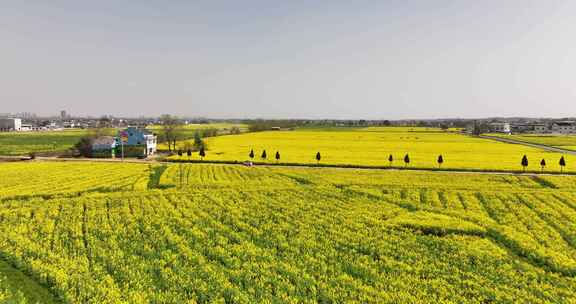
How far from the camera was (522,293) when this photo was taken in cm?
1602

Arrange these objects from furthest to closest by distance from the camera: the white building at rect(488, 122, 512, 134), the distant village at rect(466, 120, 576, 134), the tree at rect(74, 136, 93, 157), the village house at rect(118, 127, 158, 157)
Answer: the white building at rect(488, 122, 512, 134), the distant village at rect(466, 120, 576, 134), the village house at rect(118, 127, 158, 157), the tree at rect(74, 136, 93, 157)

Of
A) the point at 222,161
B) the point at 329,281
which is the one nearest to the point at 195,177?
the point at 222,161

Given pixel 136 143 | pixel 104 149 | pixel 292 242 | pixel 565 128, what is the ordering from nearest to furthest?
1. pixel 292 242
2. pixel 104 149
3. pixel 136 143
4. pixel 565 128

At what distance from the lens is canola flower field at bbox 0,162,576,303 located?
1628cm

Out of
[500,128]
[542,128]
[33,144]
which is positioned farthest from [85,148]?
[542,128]

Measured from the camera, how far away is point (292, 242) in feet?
71.7

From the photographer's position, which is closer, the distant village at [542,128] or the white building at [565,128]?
the white building at [565,128]

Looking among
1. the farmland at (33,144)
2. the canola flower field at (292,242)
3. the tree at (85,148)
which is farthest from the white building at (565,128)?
the farmland at (33,144)

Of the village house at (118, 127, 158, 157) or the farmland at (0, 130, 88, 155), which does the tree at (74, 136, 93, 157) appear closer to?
the village house at (118, 127, 158, 157)

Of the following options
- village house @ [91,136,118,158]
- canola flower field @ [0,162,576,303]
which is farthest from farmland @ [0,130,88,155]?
canola flower field @ [0,162,576,303]

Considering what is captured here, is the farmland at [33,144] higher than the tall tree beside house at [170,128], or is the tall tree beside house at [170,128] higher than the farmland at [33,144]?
the tall tree beside house at [170,128]

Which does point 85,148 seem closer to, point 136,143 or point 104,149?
point 104,149

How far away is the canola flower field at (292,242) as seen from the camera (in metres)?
16.3

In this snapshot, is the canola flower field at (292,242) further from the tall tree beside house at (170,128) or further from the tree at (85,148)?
the tall tree beside house at (170,128)
